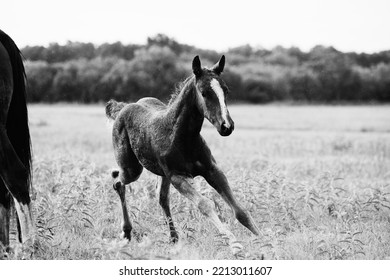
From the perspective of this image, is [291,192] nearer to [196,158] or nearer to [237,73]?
[196,158]

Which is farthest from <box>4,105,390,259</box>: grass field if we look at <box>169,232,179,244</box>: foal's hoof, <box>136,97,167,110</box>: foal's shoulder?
<box>136,97,167,110</box>: foal's shoulder

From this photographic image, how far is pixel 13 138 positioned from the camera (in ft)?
19.4

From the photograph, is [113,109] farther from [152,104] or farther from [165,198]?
[165,198]

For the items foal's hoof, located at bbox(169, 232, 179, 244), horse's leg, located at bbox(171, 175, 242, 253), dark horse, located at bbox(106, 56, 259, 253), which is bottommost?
foal's hoof, located at bbox(169, 232, 179, 244)

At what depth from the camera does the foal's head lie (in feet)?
16.2

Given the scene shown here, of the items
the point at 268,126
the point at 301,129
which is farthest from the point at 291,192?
the point at 268,126

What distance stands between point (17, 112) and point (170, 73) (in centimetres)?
771

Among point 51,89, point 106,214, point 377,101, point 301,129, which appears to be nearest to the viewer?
point 106,214

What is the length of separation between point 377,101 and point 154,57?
5.81 metres

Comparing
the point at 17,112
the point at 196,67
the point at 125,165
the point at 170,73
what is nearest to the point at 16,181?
the point at 17,112

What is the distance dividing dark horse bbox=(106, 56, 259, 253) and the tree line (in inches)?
244

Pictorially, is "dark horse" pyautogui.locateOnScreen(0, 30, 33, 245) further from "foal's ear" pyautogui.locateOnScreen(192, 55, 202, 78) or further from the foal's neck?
"foal's ear" pyautogui.locateOnScreen(192, 55, 202, 78)

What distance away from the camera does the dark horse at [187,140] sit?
5.12 meters

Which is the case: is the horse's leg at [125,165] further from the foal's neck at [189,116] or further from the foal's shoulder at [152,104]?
the foal's neck at [189,116]
